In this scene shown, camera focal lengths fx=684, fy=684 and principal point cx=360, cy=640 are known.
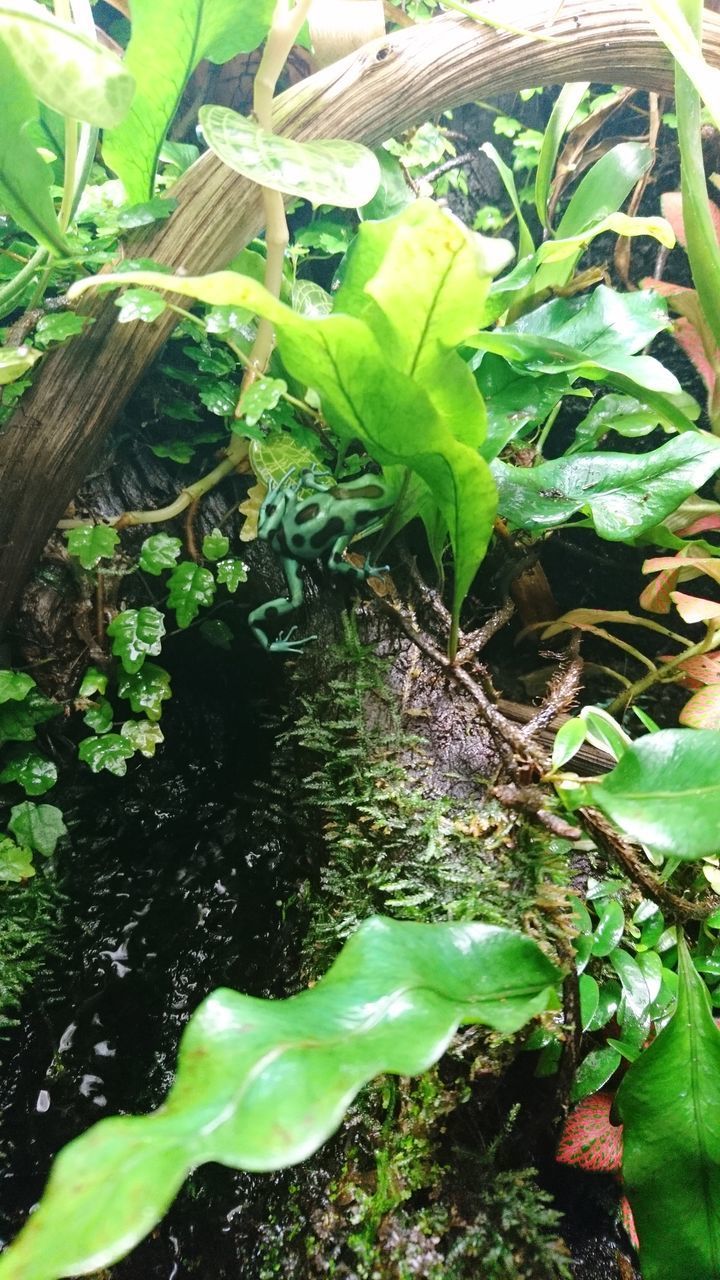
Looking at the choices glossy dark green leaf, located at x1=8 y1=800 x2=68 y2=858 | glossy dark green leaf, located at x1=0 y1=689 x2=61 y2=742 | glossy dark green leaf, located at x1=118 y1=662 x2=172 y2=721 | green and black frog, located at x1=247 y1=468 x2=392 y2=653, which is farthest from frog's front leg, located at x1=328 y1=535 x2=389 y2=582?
glossy dark green leaf, located at x1=8 y1=800 x2=68 y2=858

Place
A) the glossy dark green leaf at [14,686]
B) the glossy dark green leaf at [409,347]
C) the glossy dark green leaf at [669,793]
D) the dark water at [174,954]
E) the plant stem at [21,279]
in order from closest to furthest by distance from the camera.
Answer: the glossy dark green leaf at [669,793], the glossy dark green leaf at [409,347], the dark water at [174,954], the plant stem at [21,279], the glossy dark green leaf at [14,686]

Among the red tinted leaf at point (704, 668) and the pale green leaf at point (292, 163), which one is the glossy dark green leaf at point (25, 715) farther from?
the red tinted leaf at point (704, 668)

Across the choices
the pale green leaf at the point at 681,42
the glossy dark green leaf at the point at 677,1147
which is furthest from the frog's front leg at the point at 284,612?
the pale green leaf at the point at 681,42

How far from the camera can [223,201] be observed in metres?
1.31

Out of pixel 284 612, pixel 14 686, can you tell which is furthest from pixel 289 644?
pixel 14 686

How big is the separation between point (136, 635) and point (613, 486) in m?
0.98

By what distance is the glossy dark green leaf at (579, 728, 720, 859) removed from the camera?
2.43 feet

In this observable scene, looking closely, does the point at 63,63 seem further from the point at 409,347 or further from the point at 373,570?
the point at 373,570

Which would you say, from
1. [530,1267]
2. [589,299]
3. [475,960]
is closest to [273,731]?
[475,960]

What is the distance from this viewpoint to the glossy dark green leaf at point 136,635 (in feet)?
4.63

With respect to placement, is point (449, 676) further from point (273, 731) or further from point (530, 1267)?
point (530, 1267)

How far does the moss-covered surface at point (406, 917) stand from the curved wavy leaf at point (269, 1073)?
271 millimetres

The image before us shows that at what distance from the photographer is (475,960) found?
791 millimetres

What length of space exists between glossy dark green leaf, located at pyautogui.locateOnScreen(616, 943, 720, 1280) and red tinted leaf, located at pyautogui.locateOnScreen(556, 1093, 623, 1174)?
4.9 inches
